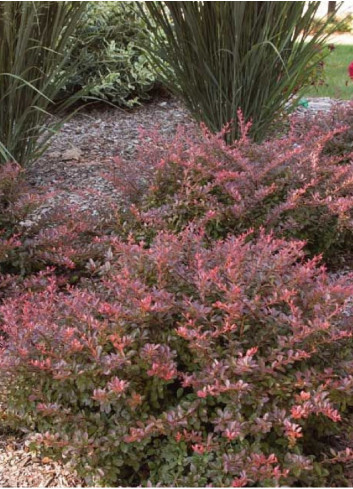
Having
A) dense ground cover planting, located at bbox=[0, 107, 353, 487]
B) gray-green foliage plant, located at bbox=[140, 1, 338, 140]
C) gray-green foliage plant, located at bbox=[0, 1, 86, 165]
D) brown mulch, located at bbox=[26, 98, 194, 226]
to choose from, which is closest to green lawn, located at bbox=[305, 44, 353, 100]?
brown mulch, located at bbox=[26, 98, 194, 226]

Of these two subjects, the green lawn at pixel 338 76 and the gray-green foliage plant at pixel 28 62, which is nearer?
the gray-green foliage plant at pixel 28 62

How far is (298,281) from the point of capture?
207cm

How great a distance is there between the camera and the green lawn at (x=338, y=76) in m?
7.12

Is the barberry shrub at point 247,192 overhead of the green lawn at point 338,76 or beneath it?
overhead

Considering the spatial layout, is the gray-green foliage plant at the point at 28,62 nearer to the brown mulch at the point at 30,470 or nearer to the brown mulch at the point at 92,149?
the brown mulch at the point at 92,149

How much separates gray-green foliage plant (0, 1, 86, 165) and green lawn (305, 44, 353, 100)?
252 centimetres

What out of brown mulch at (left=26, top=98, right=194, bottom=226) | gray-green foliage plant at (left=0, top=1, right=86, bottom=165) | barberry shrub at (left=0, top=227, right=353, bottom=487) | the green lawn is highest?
gray-green foliage plant at (left=0, top=1, right=86, bottom=165)

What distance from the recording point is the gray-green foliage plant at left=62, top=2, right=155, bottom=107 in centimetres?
546

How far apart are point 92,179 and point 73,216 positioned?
3.20 ft

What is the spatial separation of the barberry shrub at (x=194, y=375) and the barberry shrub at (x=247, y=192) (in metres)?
0.78

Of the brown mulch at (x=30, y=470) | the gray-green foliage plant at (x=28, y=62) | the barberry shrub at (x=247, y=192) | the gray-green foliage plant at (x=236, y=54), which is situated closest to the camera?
the brown mulch at (x=30, y=470)

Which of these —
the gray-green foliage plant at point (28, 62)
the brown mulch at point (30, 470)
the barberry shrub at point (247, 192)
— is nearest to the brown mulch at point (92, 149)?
the gray-green foliage plant at point (28, 62)

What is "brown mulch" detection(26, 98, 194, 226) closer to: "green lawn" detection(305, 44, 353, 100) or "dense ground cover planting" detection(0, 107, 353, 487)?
"dense ground cover planting" detection(0, 107, 353, 487)

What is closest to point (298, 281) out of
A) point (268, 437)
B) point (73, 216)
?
point (268, 437)
